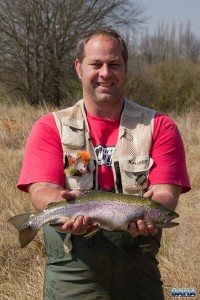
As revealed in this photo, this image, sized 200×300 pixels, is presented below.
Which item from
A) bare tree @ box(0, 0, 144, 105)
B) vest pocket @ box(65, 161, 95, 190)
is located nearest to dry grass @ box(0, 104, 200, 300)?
vest pocket @ box(65, 161, 95, 190)

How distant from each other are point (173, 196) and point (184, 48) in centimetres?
4743

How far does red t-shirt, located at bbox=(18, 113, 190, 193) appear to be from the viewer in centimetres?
294

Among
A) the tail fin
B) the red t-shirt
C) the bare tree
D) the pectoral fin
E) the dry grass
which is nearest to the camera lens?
the pectoral fin

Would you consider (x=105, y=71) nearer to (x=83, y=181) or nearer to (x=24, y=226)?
(x=83, y=181)

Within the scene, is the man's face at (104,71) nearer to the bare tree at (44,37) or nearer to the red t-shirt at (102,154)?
the red t-shirt at (102,154)

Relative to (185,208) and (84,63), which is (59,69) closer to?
(185,208)

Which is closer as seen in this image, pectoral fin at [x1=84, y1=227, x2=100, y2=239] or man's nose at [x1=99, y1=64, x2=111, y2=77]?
pectoral fin at [x1=84, y1=227, x2=100, y2=239]

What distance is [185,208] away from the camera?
6.07 metres

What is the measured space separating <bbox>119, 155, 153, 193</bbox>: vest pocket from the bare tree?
63.6 feet

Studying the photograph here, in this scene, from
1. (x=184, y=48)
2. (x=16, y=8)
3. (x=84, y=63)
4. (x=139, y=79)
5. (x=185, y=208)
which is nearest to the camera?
(x=84, y=63)

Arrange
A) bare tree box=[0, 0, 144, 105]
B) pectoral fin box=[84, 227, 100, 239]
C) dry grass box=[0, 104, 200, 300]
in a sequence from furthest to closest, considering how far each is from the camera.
Answer: bare tree box=[0, 0, 144, 105]
dry grass box=[0, 104, 200, 300]
pectoral fin box=[84, 227, 100, 239]

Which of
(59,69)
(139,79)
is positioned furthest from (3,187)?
(139,79)

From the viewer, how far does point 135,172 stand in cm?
300

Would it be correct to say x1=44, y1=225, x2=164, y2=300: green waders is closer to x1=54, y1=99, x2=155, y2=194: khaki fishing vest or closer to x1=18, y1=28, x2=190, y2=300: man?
x1=18, y1=28, x2=190, y2=300: man
